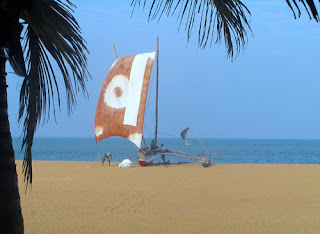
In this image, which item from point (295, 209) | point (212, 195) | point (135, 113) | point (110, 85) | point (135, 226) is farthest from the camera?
point (110, 85)

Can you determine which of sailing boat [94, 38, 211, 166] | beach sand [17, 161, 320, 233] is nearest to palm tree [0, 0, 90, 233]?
beach sand [17, 161, 320, 233]

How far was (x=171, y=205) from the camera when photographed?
11.9 metres

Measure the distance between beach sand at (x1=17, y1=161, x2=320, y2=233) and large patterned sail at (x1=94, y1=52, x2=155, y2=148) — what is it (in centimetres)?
807

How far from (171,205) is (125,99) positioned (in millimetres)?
15762

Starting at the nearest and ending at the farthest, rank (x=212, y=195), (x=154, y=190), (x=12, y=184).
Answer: (x=12, y=184) < (x=212, y=195) < (x=154, y=190)

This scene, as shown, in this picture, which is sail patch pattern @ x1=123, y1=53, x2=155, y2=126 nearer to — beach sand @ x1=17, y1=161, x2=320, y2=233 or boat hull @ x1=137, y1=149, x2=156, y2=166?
boat hull @ x1=137, y1=149, x2=156, y2=166

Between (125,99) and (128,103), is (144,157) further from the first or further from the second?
(125,99)

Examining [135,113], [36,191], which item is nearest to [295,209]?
[36,191]

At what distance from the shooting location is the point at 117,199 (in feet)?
41.7

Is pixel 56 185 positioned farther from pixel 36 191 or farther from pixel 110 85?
pixel 110 85

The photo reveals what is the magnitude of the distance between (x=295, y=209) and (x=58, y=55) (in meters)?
9.23

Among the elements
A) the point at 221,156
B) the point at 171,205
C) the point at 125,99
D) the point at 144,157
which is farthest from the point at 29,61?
the point at 221,156

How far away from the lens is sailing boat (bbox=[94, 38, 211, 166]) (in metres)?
25.9

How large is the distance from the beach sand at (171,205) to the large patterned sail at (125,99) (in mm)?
8068
